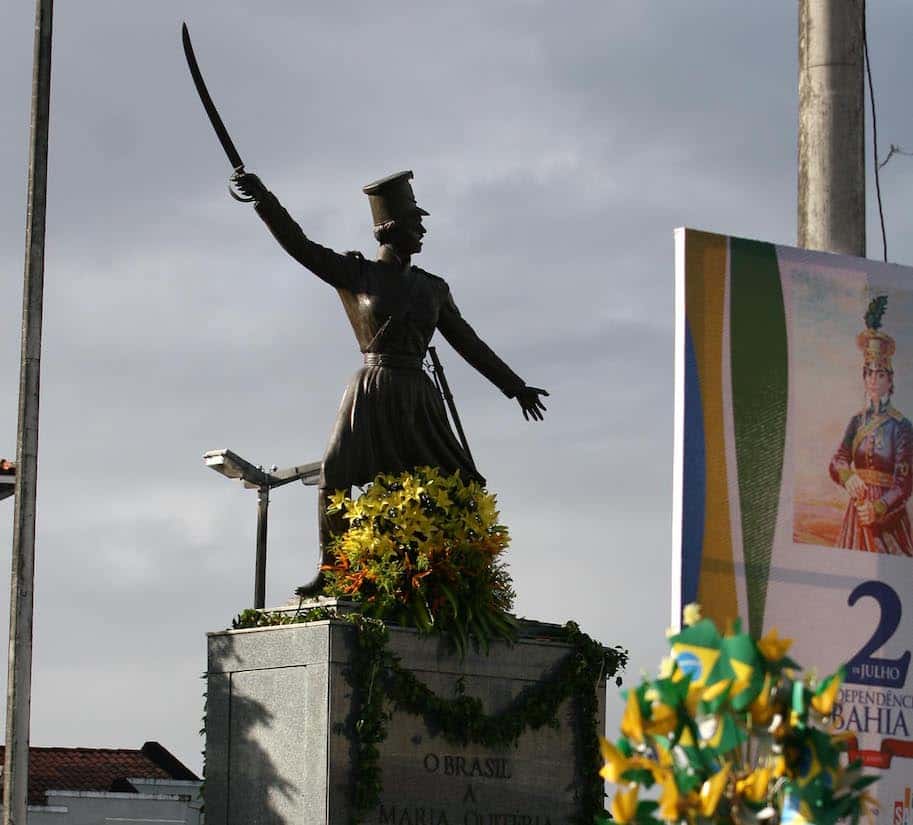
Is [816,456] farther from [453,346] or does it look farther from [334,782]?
[453,346]

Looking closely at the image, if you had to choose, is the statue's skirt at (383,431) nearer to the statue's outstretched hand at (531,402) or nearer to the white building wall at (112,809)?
the statue's outstretched hand at (531,402)

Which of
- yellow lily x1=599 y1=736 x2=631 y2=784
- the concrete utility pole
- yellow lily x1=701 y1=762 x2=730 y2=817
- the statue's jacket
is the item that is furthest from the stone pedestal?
yellow lily x1=701 y1=762 x2=730 y2=817

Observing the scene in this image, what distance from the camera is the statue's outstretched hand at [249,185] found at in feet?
47.2

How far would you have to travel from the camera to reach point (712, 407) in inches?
279

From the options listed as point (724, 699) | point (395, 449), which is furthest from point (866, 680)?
point (395, 449)

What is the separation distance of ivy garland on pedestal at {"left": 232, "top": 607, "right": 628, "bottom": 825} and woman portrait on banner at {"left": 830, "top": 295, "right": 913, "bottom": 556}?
260 inches

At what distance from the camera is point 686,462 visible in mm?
6988

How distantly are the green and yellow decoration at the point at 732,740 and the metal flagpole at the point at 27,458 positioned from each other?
12.0 meters

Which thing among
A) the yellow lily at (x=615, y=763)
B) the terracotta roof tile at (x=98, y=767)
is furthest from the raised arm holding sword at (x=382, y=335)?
the terracotta roof tile at (x=98, y=767)

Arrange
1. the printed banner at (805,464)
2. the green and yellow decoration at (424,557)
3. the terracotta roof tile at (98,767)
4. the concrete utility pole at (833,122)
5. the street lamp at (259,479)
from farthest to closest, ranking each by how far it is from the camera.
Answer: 1. the terracotta roof tile at (98,767)
2. the street lamp at (259,479)
3. the green and yellow decoration at (424,557)
4. the concrete utility pole at (833,122)
5. the printed banner at (805,464)

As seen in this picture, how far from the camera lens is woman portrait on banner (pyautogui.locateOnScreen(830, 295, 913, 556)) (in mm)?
7320

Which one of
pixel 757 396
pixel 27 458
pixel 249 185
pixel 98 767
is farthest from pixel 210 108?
pixel 98 767

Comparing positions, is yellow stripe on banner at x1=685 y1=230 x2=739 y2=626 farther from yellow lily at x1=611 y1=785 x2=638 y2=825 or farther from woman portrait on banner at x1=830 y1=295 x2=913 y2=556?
yellow lily at x1=611 y1=785 x2=638 y2=825

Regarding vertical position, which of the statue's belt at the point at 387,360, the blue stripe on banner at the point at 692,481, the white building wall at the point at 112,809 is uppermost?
the statue's belt at the point at 387,360
